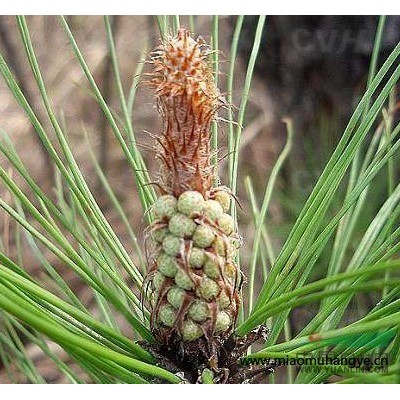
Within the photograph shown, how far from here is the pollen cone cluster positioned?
1.08 ft

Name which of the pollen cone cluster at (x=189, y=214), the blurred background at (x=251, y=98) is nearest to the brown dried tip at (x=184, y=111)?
the pollen cone cluster at (x=189, y=214)

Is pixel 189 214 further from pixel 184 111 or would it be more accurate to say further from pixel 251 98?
pixel 251 98

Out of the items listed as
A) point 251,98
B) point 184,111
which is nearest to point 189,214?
point 184,111

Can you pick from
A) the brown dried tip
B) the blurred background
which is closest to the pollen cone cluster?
the brown dried tip

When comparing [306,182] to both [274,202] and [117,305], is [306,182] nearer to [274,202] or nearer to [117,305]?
[274,202]

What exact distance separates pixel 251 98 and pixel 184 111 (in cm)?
62

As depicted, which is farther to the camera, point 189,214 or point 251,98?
point 251,98

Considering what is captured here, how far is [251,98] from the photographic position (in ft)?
3.07

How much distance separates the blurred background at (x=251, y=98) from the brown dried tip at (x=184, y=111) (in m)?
0.38

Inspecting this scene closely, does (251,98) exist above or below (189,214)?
above

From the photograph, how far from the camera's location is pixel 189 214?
13.1 inches

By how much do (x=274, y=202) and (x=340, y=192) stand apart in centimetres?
14

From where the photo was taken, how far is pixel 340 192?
79 centimetres
